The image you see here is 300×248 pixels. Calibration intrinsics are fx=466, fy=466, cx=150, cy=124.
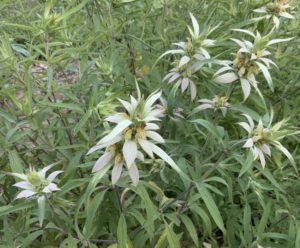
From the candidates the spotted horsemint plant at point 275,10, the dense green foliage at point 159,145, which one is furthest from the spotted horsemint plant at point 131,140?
the spotted horsemint plant at point 275,10

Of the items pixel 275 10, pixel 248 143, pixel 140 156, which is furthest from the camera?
pixel 275 10

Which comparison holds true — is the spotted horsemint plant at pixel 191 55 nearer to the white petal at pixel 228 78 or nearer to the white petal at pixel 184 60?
the white petal at pixel 184 60

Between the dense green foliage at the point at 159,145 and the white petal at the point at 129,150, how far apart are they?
0.61 ft

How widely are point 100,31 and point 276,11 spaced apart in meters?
0.78

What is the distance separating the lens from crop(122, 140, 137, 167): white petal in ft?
3.85

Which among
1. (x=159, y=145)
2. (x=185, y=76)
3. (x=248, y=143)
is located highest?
(x=185, y=76)

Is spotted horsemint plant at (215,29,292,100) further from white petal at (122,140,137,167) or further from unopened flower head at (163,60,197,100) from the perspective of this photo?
white petal at (122,140,137,167)

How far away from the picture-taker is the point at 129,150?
3.89 ft

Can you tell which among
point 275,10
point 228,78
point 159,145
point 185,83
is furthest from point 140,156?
point 275,10

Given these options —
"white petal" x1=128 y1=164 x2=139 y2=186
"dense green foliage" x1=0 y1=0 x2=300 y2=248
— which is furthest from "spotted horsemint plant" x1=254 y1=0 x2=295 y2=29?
"white petal" x1=128 y1=164 x2=139 y2=186

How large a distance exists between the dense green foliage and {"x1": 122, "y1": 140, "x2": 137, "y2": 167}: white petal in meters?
0.19

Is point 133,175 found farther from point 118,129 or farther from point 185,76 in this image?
point 185,76

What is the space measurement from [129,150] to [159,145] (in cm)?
86

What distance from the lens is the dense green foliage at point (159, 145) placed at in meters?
1.63
